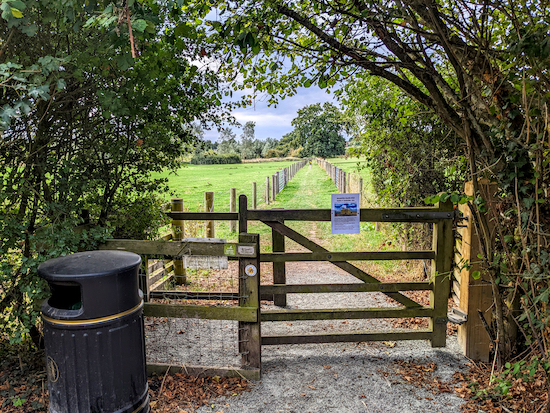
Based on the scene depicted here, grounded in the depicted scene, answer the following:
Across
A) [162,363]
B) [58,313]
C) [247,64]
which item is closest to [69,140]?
[58,313]

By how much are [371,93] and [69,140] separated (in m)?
4.77

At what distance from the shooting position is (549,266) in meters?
3.13

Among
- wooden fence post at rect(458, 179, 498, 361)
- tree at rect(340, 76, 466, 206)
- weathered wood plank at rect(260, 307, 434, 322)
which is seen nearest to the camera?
wooden fence post at rect(458, 179, 498, 361)

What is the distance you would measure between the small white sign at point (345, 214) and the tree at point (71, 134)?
2077mm

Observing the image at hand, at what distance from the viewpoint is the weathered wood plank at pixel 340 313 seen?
414 cm

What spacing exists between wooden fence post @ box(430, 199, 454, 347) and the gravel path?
29 centimetres

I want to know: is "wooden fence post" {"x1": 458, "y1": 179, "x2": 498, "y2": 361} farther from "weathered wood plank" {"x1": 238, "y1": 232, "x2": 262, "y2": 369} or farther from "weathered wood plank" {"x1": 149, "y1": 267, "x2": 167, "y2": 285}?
"weathered wood plank" {"x1": 149, "y1": 267, "x2": 167, "y2": 285}

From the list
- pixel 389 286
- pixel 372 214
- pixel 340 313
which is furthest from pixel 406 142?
pixel 340 313

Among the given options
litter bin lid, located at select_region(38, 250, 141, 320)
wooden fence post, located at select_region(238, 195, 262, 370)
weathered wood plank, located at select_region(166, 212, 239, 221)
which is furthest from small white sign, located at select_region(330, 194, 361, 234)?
litter bin lid, located at select_region(38, 250, 141, 320)

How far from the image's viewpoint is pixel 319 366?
157 inches

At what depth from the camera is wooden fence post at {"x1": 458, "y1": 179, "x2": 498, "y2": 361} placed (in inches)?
156

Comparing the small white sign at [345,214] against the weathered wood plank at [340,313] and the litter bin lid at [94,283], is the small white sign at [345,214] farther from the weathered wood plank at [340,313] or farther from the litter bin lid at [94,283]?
the litter bin lid at [94,283]

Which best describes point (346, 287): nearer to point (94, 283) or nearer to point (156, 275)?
point (94, 283)

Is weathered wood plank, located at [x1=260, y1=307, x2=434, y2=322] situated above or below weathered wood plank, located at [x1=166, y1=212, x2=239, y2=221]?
below
